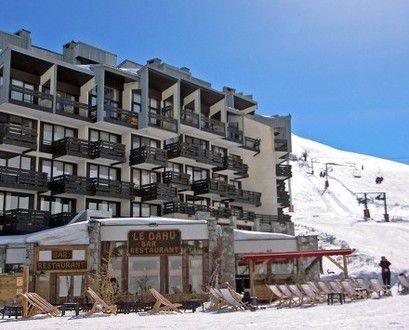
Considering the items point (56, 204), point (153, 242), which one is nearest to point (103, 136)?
point (56, 204)

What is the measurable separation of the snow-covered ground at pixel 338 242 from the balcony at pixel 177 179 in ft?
39.1

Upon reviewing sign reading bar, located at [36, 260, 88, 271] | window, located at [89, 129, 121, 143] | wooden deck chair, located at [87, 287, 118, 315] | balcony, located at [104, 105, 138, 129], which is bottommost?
wooden deck chair, located at [87, 287, 118, 315]

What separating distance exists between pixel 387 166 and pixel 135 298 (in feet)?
391

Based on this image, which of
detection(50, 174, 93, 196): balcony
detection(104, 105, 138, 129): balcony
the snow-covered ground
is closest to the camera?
the snow-covered ground

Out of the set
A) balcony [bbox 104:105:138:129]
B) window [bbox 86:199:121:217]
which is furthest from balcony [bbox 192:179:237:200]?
balcony [bbox 104:105:138:129]

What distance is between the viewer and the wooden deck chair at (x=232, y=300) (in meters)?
18.9

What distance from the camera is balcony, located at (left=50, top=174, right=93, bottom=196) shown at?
104ft

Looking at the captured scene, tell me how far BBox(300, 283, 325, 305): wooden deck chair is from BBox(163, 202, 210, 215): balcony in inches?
664

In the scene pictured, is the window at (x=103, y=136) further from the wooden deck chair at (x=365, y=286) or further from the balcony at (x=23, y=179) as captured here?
the wooden deck chair at (x=365, y=286)

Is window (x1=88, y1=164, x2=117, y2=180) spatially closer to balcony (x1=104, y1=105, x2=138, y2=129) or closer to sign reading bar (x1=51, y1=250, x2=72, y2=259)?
balcony (x1=104, y1=105, x2=138, y2=129)

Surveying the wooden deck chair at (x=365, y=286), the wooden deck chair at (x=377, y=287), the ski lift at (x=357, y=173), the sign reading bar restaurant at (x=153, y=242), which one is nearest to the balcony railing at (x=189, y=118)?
the sign reading bar restaurant at (x=153, y=242)

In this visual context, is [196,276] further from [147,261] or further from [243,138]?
[243,138]

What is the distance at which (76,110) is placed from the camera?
34.2m

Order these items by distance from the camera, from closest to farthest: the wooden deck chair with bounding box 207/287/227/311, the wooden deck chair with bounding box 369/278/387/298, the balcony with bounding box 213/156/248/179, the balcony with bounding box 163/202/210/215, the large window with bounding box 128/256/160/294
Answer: the wooden deck chair with bounding box 207/287/227/311 → the wooden deck chair with bounding box 369/278/387/298 → the large window with bounding box 128/256/160/294 → the balcony with bounding box 163/202/210/215 → the balcony with bounding box 213/156/248/179
